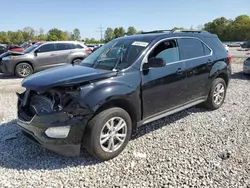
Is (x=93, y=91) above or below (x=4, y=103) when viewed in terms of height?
above

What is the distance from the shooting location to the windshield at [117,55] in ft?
12.1

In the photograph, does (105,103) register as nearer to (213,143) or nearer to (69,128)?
(69,128)

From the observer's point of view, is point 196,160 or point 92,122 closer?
point 92,122

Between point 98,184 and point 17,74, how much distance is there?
9198 mm

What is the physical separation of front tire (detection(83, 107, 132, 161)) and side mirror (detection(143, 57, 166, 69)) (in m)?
0.83

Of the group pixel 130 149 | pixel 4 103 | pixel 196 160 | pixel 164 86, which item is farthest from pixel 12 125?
pixel 196 160

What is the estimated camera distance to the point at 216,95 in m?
5.28

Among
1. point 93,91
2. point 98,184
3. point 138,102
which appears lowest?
point 98,184

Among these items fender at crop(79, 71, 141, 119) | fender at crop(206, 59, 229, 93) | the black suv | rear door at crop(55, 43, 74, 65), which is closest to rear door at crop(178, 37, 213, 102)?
the black suv

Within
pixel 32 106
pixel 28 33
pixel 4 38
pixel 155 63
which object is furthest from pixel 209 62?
pixel 28 33

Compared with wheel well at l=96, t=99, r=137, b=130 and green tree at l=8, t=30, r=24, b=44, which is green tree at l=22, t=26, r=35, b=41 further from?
wheel well at l=96, t=99, r=137, b=130

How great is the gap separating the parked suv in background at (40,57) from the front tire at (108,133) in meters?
7.49

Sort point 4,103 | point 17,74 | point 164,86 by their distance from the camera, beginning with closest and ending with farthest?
point 164,86
point 4,103
point 17,74

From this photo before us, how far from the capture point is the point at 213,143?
3713 millimetres
